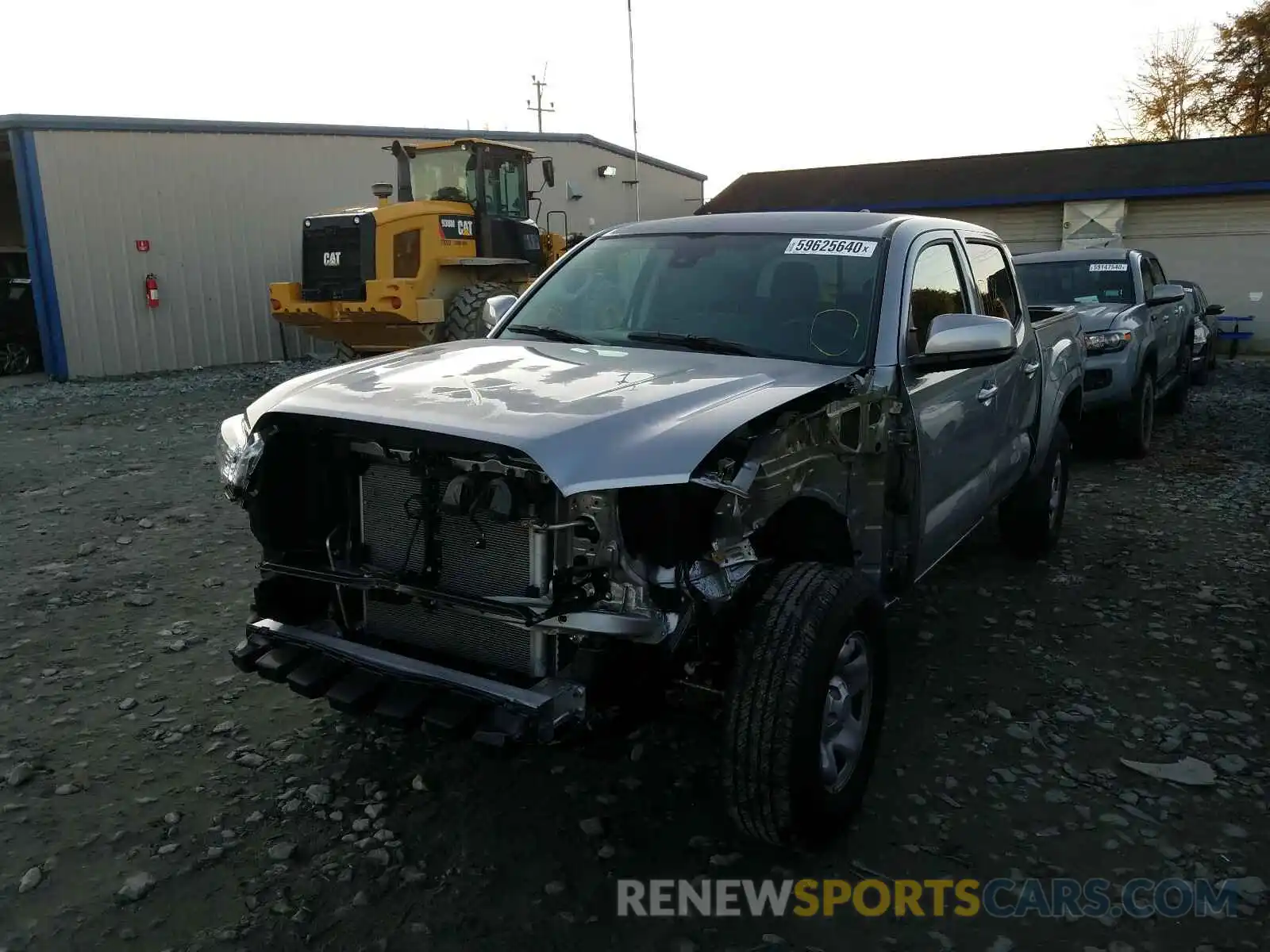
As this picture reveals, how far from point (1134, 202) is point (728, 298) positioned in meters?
21.1

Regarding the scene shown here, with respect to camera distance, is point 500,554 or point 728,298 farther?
point 728,298

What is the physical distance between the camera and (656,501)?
268 cm

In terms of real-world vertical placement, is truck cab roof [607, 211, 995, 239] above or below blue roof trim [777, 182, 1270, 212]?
below

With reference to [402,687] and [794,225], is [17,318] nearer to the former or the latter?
[794,225]

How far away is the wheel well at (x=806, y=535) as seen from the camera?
3223 millimetres

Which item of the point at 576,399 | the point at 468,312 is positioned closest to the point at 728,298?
the point at 576,399

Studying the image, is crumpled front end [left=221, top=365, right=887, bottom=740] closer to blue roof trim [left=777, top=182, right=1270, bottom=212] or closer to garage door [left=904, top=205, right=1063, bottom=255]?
blue roof trim [left=777, top=182, right=1270, bottom=212]

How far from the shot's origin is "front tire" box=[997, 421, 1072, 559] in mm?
5645

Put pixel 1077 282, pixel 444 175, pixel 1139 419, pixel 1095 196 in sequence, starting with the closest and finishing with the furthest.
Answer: pixel 1139 419, pixel 1077 282, pixel 444 175, pixel 1095 196

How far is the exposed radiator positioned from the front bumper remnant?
4.8 inches

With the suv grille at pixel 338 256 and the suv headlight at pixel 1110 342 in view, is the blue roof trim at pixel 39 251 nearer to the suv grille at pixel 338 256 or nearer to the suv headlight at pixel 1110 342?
the suv grille at pixel 338 256

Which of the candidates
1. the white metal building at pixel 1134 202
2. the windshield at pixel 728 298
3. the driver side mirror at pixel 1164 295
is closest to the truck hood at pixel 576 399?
the windshield at pixel 728 298

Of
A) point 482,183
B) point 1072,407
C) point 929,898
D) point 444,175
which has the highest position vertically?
point 444,175

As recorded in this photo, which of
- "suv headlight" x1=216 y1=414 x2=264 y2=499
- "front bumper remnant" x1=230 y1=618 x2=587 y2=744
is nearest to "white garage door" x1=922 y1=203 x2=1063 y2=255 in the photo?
"suv headlight" x1=216 y1=414 x2=264 y2=499
